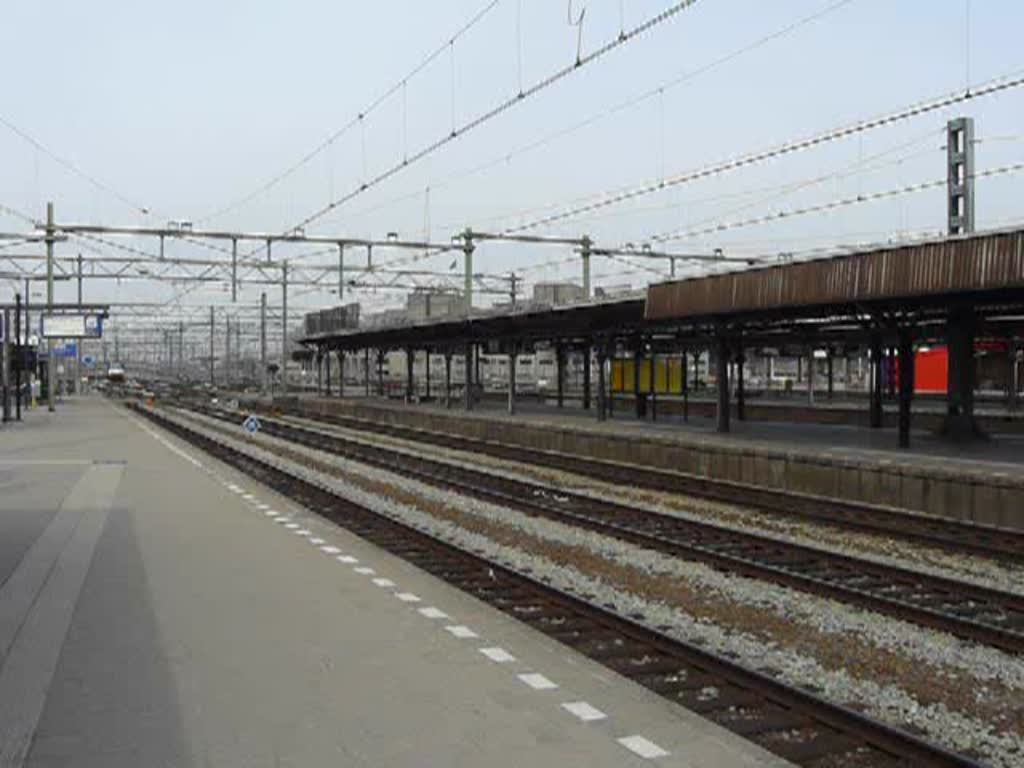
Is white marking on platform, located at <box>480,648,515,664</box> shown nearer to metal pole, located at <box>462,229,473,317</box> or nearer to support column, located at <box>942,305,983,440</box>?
support column, located at <box>942,305,983,440</box>

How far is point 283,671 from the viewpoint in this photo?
23.4 feet

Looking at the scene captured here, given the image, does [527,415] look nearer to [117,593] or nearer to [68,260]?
[68,260]

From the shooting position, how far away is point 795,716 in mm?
6207

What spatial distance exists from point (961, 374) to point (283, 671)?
1976 centimetres

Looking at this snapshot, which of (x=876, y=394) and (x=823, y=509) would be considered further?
(x=876, y=394)

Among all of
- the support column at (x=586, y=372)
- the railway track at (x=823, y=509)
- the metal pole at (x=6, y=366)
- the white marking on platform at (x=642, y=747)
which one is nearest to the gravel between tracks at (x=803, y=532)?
the railway track at (x=823, y=509)

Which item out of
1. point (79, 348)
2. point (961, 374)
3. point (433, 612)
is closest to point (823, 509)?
point (961, 374)

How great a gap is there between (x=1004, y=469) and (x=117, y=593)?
44.9ft

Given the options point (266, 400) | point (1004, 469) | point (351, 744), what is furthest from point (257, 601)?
point (266, 400)

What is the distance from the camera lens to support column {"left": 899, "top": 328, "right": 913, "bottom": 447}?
2255 cm

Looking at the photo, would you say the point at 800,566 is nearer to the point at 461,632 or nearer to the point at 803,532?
the point at 803,532

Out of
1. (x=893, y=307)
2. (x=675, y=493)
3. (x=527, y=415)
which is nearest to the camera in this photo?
(x=675, y=493)

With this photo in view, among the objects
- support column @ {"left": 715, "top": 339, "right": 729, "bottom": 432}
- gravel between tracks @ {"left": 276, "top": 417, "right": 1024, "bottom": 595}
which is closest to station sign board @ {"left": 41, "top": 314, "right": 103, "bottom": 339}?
gravel between tracks @ {"left": 276, "top": 417, "right": 1024, "bottom": 595}

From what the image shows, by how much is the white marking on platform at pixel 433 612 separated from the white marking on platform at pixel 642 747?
350 centimetres
